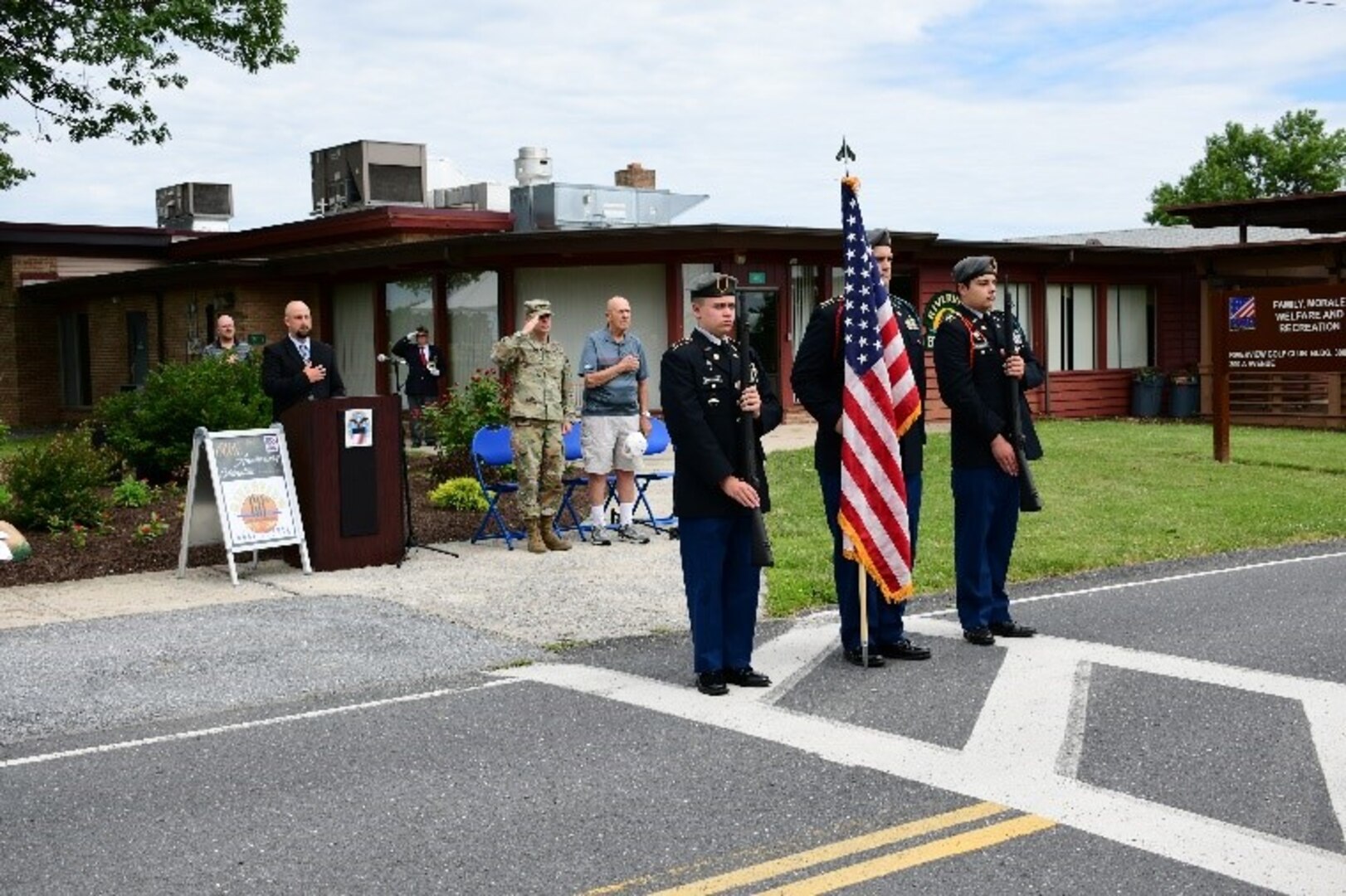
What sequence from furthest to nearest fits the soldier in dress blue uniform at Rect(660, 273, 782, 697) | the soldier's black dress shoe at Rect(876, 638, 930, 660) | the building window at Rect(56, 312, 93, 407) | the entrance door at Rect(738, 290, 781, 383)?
the building window at Rect(56, 312, 93, 407), the entrance door at Rect(738, 290, 781, 383), the soldier's black dress shoe at Rect(876, 638, 930, 660), the soldier in dress blue uniform at Rect(660, 273, 782, 697)

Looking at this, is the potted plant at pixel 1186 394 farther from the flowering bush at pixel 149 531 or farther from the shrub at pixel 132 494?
the flowering bush at pixel 149 531

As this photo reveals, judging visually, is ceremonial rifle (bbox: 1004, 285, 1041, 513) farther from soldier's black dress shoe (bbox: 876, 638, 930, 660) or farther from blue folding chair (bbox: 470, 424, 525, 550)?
blue folding chair (bbox: 470, 424, 525, 550)

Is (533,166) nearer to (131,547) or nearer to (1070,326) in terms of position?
(1070,326)

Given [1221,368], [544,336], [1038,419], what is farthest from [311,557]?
[1038,419]

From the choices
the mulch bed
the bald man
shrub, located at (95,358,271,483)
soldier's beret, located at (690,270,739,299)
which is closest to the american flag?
soldier's beret, located at (690,270,739,299)

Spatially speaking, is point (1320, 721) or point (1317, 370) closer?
point (1320, 721)

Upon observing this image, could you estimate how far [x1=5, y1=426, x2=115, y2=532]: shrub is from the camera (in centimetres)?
1388

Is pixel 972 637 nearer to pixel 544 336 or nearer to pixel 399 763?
pixel 399 763

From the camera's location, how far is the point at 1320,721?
6.90 meters

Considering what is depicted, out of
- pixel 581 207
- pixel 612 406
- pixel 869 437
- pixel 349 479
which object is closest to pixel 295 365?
pixel 349 479

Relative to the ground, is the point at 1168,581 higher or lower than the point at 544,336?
lower

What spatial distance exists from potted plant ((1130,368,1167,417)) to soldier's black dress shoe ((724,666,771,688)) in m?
25.8

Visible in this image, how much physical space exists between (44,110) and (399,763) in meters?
21.7

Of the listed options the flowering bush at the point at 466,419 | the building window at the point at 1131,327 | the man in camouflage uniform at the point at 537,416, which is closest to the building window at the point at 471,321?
the flowering bush at the point at 466,419
